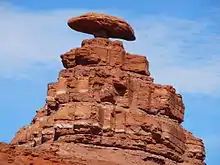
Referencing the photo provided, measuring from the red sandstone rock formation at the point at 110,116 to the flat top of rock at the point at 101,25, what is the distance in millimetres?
1150

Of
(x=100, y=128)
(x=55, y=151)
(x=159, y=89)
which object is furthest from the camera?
(x=159, y=89)

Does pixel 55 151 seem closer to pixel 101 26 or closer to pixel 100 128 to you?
pixel 100 128

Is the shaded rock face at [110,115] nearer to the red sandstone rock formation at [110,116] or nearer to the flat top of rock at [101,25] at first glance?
the red sandstone rock formation at [110,116]

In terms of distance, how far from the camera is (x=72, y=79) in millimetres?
60781

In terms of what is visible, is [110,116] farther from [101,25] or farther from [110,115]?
[101,25]

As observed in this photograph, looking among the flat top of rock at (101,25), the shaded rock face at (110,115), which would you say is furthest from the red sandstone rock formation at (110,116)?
the flat top of rock at (101,25)

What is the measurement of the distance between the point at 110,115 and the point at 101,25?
6562 millimetres

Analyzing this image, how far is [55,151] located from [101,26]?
37.2 ft

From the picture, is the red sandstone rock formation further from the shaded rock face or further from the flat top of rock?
the flat top of rock

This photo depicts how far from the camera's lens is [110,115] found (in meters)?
59.3

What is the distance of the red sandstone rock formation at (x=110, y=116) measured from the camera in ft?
191

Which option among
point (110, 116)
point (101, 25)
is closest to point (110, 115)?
point (110, 116)

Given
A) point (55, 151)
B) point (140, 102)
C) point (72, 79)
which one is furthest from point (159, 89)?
point (55, 151)

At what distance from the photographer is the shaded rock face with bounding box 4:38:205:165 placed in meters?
58.2
